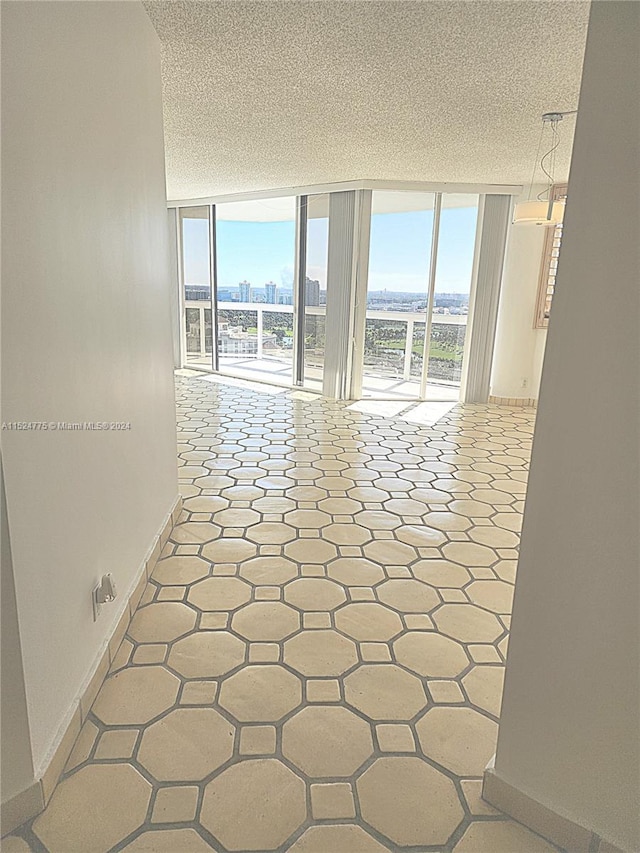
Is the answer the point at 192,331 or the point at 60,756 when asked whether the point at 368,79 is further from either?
the point at 192,331

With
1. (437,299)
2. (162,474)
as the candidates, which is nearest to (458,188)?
(437,299)

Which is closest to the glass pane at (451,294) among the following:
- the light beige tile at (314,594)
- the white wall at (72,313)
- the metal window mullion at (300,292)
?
the metal window mullion at (300,292)

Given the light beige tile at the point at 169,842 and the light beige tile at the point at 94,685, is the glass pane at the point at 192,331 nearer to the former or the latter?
the light beige tile at the point at 94,685

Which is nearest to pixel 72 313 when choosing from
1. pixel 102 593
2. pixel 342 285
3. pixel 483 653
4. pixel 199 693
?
pixel 102 593

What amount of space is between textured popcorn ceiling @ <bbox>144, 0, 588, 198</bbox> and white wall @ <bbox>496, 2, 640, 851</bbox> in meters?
1.49

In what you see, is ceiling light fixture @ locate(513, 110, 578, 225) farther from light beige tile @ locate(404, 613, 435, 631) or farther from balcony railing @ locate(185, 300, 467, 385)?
light beige tile @ locate(404, 613, 435, 631)

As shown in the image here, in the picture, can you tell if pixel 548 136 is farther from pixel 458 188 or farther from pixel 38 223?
pixel 38 223

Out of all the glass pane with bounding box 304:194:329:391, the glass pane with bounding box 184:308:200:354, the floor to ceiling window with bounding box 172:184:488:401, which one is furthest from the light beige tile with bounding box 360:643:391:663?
the glass pane with bounding box 184:308:200:354

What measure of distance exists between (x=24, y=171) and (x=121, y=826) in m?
1.61

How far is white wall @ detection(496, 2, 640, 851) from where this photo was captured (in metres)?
1.01

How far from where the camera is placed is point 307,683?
73.4 inches

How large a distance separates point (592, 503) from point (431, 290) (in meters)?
5.49

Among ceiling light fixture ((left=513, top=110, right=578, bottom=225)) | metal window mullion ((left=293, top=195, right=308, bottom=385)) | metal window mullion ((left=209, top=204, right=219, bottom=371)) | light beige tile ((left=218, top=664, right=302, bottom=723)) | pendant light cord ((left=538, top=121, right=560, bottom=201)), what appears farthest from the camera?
metal window mullion ((left=209, top=204, right=219, bottom=371))

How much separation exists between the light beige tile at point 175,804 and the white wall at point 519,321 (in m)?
5.65
